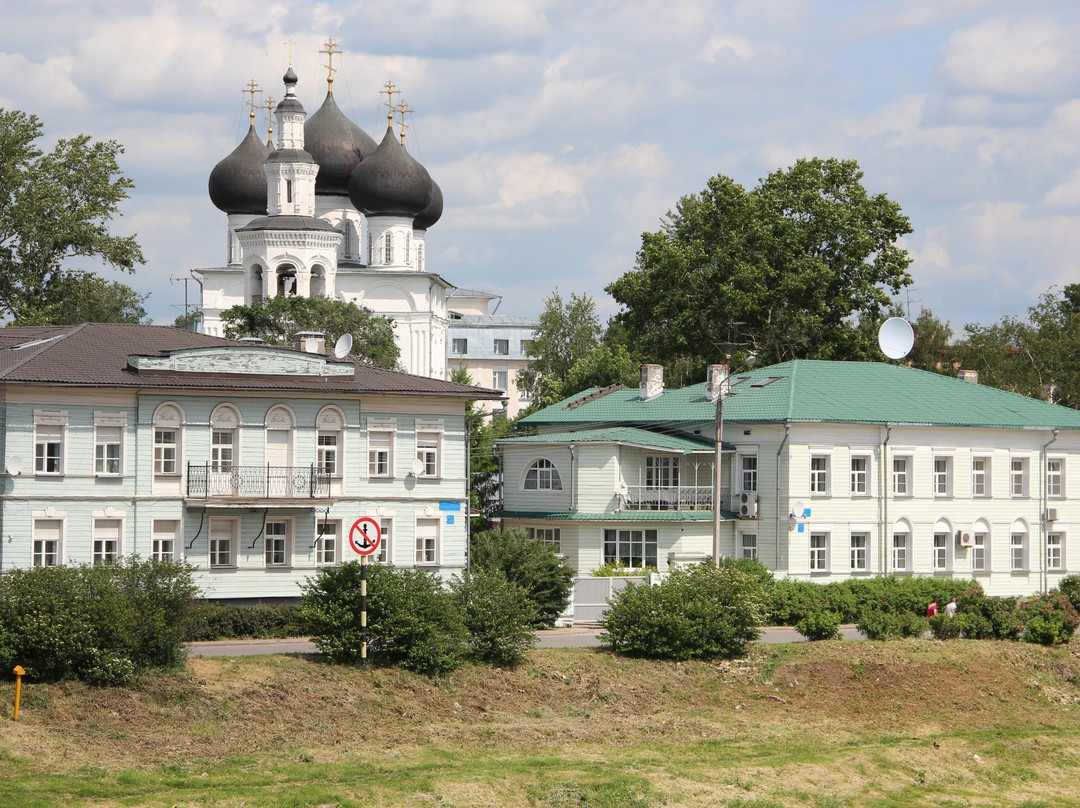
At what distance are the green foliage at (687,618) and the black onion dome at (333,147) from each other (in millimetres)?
64616

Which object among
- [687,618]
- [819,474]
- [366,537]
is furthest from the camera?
[819,474]

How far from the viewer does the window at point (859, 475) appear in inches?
2112

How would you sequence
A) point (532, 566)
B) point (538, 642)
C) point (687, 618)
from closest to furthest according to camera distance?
point (687, 618) → point (538, 642) → point (532, 566)

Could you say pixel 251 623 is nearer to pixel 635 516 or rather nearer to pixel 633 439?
pixel 635 516

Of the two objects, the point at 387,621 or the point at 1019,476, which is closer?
the point at 387,621

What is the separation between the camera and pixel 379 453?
45.7m

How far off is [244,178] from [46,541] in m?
60.1

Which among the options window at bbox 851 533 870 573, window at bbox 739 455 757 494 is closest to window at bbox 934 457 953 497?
window at bbox 851 533 870 573

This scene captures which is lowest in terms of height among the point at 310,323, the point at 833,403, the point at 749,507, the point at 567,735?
the point at 567,735

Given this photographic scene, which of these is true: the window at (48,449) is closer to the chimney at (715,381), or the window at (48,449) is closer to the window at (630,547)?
the window at (630,547)

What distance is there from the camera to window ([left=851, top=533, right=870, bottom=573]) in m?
53.3

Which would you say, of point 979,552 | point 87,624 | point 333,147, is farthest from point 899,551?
point 333,147

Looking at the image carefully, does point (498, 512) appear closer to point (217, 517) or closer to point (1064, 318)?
point (217, 517)

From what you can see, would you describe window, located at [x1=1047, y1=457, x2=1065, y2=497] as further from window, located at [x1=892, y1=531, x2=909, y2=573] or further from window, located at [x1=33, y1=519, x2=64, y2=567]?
window, located at [x1=33, y1=519, x2=64, y2=567]
